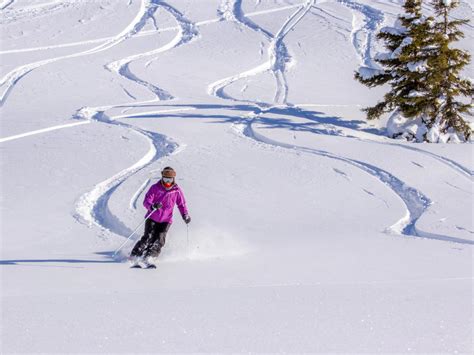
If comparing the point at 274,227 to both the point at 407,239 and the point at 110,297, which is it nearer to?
the point at 407,239

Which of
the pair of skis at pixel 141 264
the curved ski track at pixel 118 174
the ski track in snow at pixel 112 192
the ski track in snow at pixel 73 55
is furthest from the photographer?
the ski track in snow at pixel 73 55

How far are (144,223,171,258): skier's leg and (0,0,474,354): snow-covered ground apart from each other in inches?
9.9

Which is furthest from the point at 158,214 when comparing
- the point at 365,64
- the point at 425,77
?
the point at 365,64

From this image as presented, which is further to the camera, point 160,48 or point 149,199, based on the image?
point 160,48

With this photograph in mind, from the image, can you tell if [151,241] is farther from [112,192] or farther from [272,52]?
[272,52]

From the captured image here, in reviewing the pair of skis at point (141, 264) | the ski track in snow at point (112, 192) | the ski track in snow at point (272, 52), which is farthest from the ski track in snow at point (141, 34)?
the pair of skis at point (141, 264)

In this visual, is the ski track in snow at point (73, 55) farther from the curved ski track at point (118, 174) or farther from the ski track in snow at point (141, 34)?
the curved ski track at point (118, 174)

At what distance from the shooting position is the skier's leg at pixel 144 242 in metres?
8.42

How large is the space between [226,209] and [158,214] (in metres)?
2.92

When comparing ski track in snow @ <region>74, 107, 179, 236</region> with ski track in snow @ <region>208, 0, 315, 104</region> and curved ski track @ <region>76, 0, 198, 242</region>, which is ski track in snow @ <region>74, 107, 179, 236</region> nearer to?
curved ski track @ <region>76, 0, 198, 242</region>

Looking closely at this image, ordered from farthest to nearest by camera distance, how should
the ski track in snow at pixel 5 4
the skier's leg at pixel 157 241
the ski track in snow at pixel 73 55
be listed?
the ski track in snow at pixel 5 4, the ski track in snow at pixel 73 55, the skier's leg at pixel 157 241

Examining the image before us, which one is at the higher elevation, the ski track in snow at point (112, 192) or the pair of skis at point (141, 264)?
the pair of skis at point (141, 264)

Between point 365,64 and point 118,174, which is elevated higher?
point 365,64

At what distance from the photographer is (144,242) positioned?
8.50 meters
